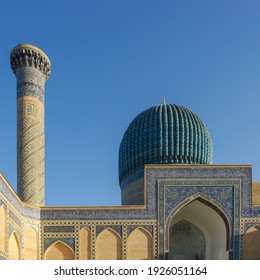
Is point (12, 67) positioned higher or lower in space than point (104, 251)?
higher

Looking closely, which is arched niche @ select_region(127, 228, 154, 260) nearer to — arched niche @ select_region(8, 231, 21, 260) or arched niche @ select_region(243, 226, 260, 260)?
arched niche @ select_region(243, 226, 260, 260)

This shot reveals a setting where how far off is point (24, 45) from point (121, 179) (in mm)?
6316

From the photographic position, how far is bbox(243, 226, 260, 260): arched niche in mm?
10367

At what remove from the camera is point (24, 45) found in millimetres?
11922

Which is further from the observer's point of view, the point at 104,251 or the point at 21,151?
the point at 21,151

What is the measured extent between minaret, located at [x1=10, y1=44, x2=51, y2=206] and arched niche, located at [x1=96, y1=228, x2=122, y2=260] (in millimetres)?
2227

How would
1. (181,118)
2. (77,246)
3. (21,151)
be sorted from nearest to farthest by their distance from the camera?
(77,246)
(21,151)
(181,118)

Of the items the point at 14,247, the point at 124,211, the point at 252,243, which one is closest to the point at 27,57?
the point at 124,211

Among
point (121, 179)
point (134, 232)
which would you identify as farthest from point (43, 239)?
point (121, 179)

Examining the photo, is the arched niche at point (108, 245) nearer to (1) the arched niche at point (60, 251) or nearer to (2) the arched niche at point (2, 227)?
(1) the arched niche at point (60, 251)

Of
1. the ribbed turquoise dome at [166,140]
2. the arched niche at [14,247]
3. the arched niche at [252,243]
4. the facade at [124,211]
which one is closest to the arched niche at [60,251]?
the facade at [124,211]

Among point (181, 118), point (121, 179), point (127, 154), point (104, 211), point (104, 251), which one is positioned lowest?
point (104, 251)

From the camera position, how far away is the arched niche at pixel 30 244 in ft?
32.0
